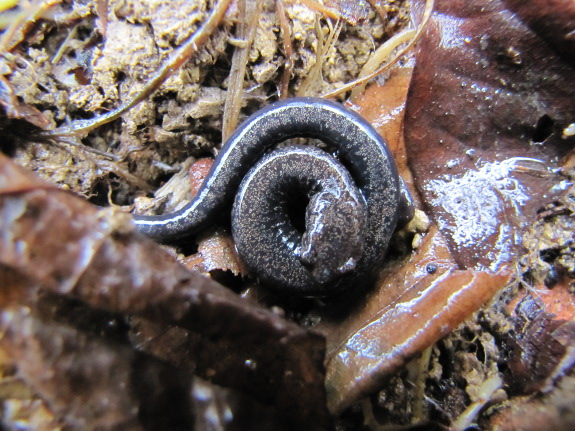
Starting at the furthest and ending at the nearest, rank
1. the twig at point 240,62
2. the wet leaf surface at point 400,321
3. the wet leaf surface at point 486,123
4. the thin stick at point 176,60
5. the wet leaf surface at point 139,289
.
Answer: the twig at point 240,62 → the thin stick at point 176,60 → the wet leaf surface at point 486,123 → the wet leaf surface at point 400,321 → the wet leaf surface at point 139,289

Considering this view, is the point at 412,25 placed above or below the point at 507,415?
above

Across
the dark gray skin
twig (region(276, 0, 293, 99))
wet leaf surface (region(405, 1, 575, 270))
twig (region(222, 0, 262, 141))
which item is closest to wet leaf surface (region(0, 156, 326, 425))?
the dark gray skin

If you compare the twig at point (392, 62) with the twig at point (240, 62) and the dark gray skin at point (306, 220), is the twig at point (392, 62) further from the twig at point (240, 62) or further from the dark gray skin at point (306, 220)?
the twig at point (240, 62)

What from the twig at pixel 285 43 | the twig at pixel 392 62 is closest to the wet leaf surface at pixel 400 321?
the twig at pixel 392 62

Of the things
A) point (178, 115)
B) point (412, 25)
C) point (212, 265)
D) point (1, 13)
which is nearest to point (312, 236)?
point (212, 265)

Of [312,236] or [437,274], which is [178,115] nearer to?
[312,236]

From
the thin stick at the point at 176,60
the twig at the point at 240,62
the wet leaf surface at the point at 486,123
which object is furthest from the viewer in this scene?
the twig at the point at 240,62

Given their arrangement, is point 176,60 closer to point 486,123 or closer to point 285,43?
point 285,43

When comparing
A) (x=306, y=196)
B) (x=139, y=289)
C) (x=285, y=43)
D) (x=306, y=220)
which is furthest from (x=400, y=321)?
(x=285, y=43)
